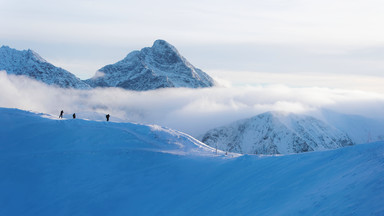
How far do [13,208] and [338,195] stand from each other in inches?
958

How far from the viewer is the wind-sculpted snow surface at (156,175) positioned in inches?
910

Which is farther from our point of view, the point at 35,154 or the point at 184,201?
the point at 35,154

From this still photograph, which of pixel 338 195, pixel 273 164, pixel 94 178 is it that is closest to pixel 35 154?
pixel 94 178

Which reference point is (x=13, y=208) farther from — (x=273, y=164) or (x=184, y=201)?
(x=273, y=164)

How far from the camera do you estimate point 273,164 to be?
32.1 metres

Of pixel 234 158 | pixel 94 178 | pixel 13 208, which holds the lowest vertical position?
pixel 13 208

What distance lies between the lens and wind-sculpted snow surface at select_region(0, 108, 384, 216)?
2312 cm

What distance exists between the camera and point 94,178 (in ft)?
112

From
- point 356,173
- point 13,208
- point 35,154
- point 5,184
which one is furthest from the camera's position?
point 35,154

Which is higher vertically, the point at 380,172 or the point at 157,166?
the point at 380,172

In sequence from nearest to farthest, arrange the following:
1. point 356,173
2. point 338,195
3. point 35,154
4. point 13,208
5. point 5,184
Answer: point 338,195, point 356,173, point 13,208, point 5,184, point 35,154

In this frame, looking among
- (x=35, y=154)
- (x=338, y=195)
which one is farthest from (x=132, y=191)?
(x=338, y=195)

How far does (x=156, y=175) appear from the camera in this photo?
35281 mm

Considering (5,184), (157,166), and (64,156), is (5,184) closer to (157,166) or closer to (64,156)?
(64,156)
